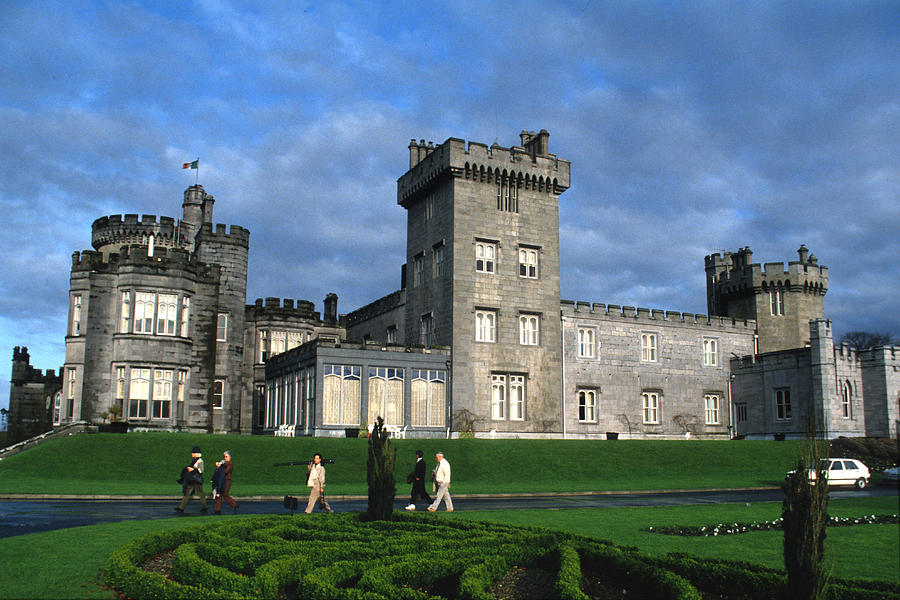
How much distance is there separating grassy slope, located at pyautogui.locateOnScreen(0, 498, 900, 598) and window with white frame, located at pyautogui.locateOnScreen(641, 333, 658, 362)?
3180 centimetres

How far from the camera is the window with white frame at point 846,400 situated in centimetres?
4997

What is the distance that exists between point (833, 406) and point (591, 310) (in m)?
16.5

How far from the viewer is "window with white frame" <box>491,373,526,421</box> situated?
4562cm

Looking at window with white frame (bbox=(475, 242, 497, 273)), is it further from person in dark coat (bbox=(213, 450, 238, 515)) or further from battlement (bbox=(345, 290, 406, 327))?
person in dark coat (bbox=(213, 450, 238, 515))

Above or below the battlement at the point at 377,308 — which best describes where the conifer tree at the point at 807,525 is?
below

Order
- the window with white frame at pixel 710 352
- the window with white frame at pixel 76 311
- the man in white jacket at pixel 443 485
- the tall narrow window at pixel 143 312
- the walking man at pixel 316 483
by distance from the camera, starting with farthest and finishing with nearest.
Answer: the window with white frame at pixel 710 352 → the window with white frame at pixel 76 311 → the tall narrow window at pixel 143 312 → the man in white jacket at pixel 443 485 → the walking man at pixel 316 483

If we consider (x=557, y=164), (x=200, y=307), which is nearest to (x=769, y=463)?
(x=557, y=164)

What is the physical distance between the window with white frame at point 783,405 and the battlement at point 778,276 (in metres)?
9.91

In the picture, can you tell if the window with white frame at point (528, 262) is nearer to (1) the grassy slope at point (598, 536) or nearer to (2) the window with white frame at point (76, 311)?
(2) the window with white frame at point (76, 311)

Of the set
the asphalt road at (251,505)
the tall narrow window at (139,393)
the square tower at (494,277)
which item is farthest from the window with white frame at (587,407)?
the tall narrow window at (139,393)

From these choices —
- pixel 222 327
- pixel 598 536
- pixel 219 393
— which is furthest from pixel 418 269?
pixel 598 536

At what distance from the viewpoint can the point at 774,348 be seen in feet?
192

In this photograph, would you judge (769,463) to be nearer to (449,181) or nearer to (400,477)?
(400,477)

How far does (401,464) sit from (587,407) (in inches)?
744
